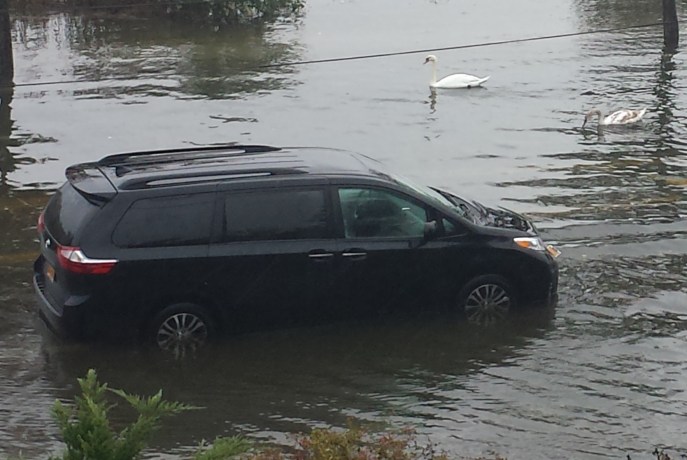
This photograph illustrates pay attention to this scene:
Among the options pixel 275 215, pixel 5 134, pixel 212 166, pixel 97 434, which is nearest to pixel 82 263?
pixel 212 166

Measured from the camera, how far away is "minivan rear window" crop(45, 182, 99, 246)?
361 inches

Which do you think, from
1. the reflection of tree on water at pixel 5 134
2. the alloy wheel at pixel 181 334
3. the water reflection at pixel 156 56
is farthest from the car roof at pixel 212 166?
the water reflection at pixel 156 56

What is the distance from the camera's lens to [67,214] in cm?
941

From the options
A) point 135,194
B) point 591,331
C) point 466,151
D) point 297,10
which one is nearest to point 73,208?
point 135,194

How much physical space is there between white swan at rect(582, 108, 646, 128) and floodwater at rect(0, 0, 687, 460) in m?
0.22

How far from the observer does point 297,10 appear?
37.5m

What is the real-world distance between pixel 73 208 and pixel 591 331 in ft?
15.7

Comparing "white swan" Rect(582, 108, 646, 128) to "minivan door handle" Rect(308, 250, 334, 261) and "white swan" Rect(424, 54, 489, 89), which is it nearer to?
"white swan" Rect(424, 54, 489, 89)

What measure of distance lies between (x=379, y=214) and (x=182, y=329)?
2.00 m

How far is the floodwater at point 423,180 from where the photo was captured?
8492 mm

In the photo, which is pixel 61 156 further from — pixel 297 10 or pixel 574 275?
pixel 297 10

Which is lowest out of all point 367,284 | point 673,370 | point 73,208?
point 673,370

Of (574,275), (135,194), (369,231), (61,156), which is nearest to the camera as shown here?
(135,194)

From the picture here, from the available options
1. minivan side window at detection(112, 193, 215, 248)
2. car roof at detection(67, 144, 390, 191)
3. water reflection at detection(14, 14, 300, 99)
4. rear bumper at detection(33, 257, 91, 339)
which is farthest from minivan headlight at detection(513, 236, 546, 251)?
water reflection at detection(14, 14, 300, 99)
